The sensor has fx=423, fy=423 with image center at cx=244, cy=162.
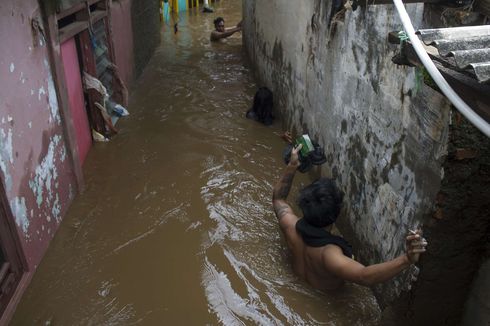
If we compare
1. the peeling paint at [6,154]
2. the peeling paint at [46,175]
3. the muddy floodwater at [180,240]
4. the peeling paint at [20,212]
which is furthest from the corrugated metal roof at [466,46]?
the peeling paint at [46,175]

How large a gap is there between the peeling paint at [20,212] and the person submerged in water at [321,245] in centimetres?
235

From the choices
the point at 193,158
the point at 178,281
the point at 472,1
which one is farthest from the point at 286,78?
the point at 472,1

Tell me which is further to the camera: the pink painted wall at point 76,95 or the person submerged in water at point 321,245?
the pink painted wall at point 76,95

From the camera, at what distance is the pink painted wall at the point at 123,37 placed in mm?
7848

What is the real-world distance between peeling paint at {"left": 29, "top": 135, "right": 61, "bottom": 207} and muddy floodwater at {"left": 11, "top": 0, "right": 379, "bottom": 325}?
0.58 metres

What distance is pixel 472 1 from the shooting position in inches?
97.2

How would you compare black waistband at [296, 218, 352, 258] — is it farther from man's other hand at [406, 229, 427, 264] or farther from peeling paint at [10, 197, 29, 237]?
peeling paint at [10, 197, 29, 237]

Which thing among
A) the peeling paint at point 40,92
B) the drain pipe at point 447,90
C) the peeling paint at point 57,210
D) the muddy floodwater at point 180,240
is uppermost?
the drain pipe at point 447,90

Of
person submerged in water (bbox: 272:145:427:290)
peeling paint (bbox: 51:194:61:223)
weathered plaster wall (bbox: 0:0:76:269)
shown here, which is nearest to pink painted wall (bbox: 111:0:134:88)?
weathered plaster wall (bbox: 0:0:76:269)

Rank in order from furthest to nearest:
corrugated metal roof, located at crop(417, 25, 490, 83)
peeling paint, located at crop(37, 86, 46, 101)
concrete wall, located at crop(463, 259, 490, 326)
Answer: peeling paint, located at crop(37, 86, 46, 101) < concrete wall, located at crop(463, 259, 490, 326) < corrugated metal roof, located at crop(417, 25, 490, 83)

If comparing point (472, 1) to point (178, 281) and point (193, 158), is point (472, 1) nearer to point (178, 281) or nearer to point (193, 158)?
point (178, 281)

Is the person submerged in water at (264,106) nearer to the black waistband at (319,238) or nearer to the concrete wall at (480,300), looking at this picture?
the black waistband at (319,238)

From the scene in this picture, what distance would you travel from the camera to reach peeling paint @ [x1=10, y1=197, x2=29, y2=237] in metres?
3.72

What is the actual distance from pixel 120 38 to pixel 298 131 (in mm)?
4154
